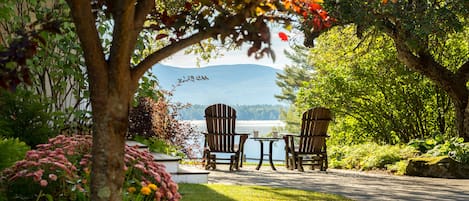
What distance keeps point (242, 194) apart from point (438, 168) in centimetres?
423

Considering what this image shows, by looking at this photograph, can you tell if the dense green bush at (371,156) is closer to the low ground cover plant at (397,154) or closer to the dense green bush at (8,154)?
the low ground cover plant at (397,154)

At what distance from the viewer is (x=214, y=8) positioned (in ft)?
7.02

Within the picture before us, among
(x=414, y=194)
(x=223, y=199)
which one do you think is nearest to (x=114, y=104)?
(x=223, y=199)

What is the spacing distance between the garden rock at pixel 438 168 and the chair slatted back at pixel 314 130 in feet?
5.74

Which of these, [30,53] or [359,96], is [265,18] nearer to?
[30,53]

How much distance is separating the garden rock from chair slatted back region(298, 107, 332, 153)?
1.75 m

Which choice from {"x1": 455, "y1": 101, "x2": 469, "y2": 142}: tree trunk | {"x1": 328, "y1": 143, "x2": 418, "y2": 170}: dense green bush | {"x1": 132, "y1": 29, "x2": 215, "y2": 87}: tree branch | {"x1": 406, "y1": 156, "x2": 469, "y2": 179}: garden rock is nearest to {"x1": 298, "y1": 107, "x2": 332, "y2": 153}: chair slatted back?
{"x1": 328, "y1": 143, "x2": 418, "y2": 170}: dense green bush

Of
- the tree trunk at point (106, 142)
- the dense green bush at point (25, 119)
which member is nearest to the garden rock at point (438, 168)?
the dense green bush at point (25, 119)

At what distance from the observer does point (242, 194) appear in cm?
538

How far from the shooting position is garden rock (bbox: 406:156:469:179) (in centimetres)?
832

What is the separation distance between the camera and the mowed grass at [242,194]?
5.03m

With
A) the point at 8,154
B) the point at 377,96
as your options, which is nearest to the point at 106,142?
the point at 8,154

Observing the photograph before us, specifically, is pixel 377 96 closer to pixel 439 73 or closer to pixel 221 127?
pixel 439 73

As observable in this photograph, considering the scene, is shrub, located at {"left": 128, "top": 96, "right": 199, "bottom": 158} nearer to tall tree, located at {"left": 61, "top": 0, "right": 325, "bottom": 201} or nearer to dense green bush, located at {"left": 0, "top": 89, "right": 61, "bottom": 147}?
dense green bush, located at {"left": 0, "top": 89, "right": 61, "bottom": 147}
